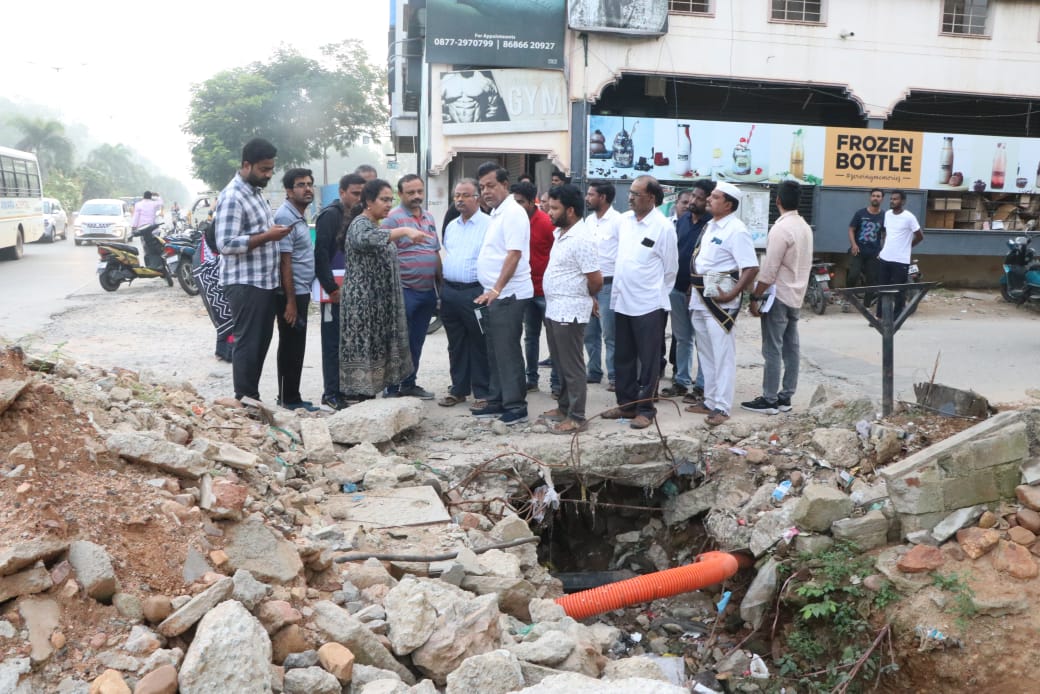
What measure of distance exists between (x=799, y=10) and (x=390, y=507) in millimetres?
12088

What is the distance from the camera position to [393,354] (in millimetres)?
5730

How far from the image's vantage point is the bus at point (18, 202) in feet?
60.7

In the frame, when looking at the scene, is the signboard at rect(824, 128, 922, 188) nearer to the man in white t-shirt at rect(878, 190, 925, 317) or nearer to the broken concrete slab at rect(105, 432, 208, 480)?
the man in white t-shirt at rect(878, 190, 925, 317)

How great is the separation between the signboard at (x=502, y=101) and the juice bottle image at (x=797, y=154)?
12.1 feet

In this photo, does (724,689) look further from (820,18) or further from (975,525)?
(820,18)

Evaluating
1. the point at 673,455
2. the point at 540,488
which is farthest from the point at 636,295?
the point at 540,488

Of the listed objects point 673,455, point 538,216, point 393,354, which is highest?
point 538,216

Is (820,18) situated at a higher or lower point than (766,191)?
higher

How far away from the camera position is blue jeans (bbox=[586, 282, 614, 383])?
673 cm

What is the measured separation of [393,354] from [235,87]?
33.7 meters

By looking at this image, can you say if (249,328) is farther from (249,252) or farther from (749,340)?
(749,340)

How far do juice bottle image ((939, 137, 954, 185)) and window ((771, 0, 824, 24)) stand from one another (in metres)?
2.94

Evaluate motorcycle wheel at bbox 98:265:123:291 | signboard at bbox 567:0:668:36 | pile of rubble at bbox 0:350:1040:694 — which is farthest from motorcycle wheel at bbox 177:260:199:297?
pile of rubble at bbox 0:350:1040:694

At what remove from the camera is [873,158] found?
13.6 m
